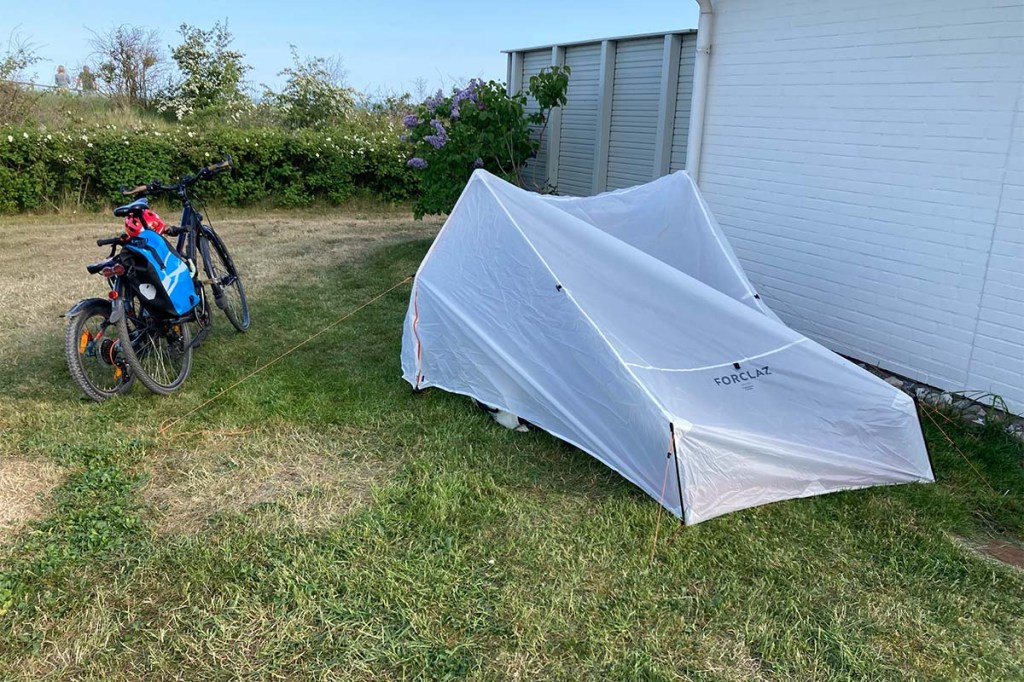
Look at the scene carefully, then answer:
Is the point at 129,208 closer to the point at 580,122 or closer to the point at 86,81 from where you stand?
the point at 580,122

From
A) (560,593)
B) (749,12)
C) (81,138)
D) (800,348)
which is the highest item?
(749,12)

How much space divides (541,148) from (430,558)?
7157 millimetres

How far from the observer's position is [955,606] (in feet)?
Answer: 8.22

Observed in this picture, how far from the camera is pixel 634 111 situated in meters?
7.65

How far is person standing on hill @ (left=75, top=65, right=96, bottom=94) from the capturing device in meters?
14.7

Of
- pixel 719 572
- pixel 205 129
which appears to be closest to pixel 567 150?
pixel 205 129

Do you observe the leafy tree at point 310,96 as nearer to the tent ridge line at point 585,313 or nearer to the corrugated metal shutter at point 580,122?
the corrugated metal shutter at point 580,122

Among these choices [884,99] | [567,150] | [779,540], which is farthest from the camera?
[567,150]

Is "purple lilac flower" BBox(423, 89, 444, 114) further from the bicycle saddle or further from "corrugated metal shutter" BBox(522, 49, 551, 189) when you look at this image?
the bicycle saddle

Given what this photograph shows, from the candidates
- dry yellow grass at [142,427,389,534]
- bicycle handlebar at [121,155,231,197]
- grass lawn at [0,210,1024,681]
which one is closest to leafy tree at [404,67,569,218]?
bicycle handlebar at [121,155,231,197]

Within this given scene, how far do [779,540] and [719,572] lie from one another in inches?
13.5

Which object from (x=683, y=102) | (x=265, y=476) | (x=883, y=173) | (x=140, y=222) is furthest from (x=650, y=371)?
(x=683, y=102)

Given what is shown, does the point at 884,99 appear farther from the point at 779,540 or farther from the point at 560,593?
the point at 560,593

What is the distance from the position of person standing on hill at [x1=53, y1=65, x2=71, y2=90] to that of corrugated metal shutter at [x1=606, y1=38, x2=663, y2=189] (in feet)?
37.0
